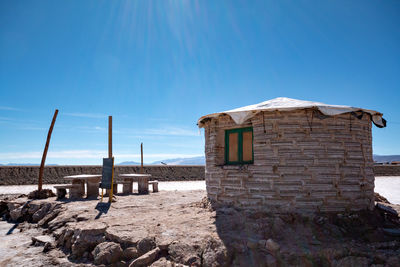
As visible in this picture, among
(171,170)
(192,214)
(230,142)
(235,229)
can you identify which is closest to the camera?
(235,229)

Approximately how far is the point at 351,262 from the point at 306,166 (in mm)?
2527

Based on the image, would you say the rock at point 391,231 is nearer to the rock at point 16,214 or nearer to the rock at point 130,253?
the rock at point 130,253

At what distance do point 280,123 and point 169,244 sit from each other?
4.05 m

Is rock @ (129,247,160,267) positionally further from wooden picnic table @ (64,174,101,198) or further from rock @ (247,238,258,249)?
wooden picnic table @ (64,174,101,198)

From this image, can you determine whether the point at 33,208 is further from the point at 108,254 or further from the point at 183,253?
the point at 183,253

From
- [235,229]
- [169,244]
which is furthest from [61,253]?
[235,229]

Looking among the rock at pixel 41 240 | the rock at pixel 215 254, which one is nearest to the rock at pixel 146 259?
the rock at pixel 215 254

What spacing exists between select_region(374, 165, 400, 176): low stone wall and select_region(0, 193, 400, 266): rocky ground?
32048 mm

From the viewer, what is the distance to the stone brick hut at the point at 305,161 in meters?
7.05

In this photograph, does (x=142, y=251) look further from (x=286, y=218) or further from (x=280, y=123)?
(x=280, y=123)

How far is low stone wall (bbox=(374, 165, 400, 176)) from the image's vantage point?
114ft

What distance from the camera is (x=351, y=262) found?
199 inches

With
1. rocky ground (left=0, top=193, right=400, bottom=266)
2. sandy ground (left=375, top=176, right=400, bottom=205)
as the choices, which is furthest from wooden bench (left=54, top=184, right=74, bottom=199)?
sandy ground (left=375, top=176, right=400, bottom=205)

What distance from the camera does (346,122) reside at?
7.50m
